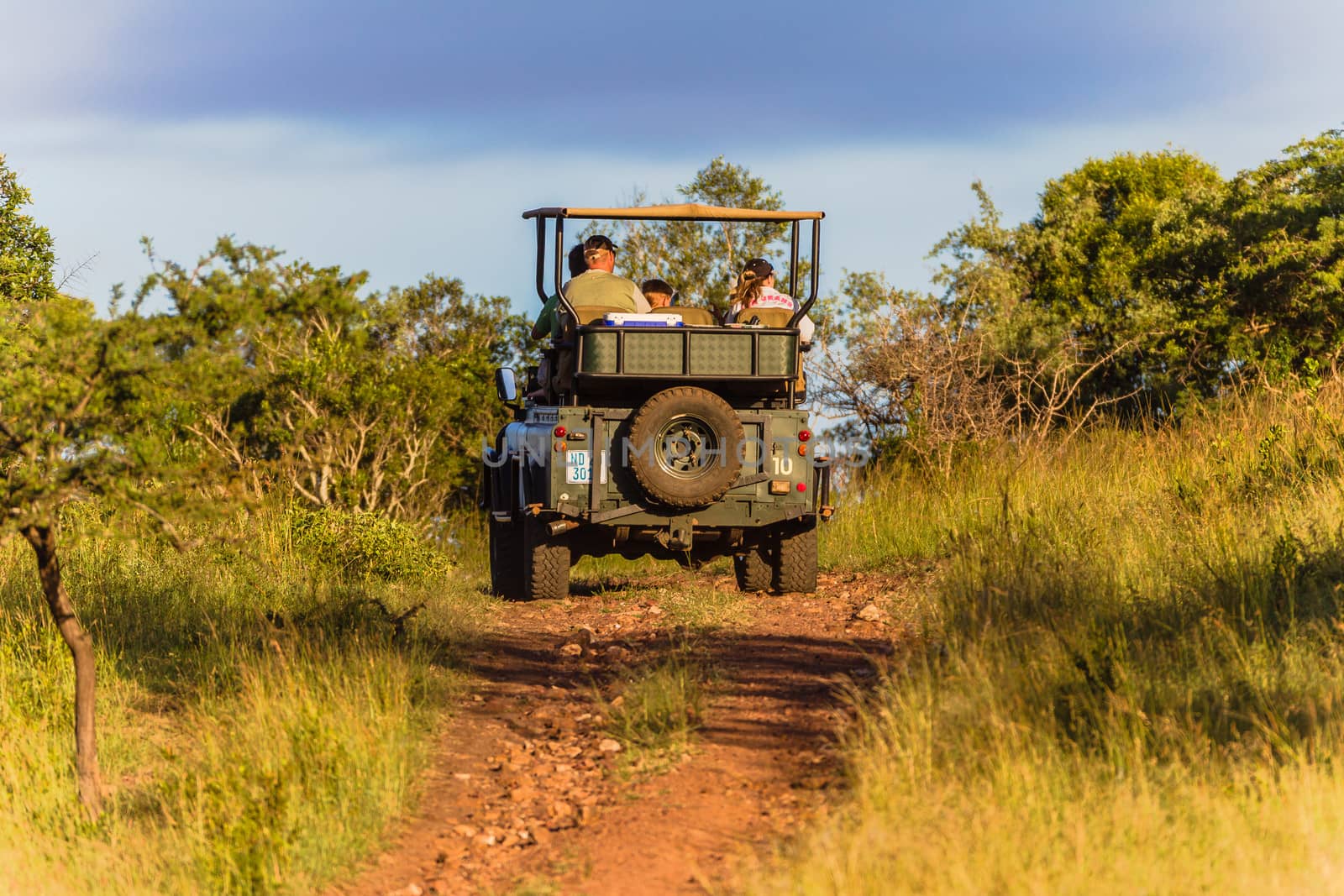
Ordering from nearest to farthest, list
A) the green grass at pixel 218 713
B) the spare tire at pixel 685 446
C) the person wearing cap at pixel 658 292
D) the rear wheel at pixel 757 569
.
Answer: the green grass at pixel 218 713, the spare tire at pixel 685 446, the rear wheel at pixel 757 569, the person wearing cap at pixel 658 292

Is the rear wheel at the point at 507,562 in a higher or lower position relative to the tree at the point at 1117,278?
lower

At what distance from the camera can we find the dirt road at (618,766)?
4379 millimetres

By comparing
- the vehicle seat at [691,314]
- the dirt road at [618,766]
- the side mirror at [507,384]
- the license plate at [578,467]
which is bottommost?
the dirt road at [618,766]

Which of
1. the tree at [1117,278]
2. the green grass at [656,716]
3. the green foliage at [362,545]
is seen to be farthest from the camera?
the tree at [1117,278]

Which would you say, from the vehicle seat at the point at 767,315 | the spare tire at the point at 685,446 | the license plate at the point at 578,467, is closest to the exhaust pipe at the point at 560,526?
the license plate at the point at 578,467

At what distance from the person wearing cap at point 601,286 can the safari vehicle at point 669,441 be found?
0.46 feet

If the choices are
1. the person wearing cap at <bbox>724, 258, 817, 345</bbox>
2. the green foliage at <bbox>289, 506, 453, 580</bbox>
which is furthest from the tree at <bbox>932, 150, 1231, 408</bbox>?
the green foliage at <bbox>289, 506, 453, 580</bbox>

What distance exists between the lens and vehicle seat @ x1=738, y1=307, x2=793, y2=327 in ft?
30.5

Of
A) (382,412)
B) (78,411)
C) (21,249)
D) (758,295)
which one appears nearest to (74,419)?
(78,411)

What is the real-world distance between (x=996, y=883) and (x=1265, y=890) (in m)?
0.67

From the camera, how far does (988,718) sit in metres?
4.72

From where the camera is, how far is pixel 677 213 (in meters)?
9.04

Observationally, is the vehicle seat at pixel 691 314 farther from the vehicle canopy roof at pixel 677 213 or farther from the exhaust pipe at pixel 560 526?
the exhaust pipe at pixel 560 526

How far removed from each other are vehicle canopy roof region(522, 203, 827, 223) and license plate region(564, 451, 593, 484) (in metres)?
1.43
